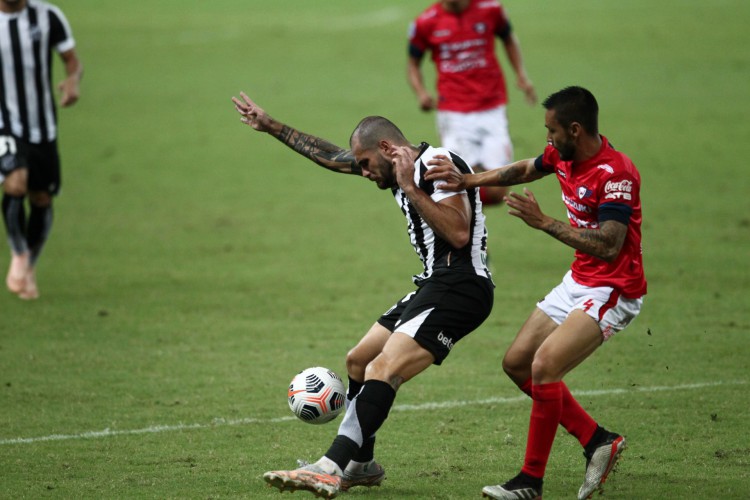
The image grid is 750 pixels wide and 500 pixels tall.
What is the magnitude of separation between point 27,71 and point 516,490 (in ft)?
25.0

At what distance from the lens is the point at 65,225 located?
16562 mm

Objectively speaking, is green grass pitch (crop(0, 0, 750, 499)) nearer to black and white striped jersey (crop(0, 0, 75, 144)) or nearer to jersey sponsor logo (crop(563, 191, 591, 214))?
jersey sponsor logo (crop(563, 191, 591, 214))

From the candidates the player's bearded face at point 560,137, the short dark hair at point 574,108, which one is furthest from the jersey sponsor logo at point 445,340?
the short dark hair at point 574,108

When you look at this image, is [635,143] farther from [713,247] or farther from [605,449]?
[605,449]

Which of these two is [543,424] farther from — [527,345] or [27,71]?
[27,71]

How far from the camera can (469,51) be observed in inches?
530

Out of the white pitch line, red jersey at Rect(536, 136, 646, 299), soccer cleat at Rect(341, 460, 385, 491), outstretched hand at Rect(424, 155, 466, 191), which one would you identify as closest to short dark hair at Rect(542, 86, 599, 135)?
red jersey at Rect(536, 136, 646, 299)

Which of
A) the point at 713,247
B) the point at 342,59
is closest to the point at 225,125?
the point at 342,59

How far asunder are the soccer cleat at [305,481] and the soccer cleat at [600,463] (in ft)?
4.66

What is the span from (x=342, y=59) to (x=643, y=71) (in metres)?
7.91

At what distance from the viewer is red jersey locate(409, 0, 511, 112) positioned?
1341 cm

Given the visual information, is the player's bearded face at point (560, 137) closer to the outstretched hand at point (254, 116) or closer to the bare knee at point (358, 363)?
the bare knee at point (358, 363)

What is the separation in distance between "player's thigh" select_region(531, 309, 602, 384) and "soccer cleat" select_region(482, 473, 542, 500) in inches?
21.2

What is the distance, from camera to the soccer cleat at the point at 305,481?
232 inches
